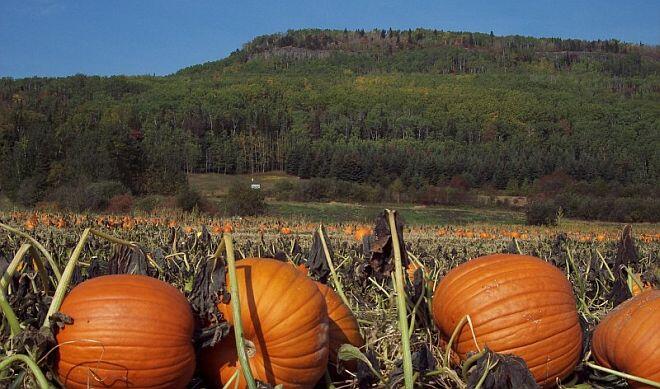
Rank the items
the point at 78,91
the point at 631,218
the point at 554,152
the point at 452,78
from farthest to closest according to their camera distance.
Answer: the point at 452,78, the point at 78,91, the point at 554,152, the point at 631,218

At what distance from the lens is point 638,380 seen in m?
3.00

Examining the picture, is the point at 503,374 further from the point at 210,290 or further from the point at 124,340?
the point at 124,340

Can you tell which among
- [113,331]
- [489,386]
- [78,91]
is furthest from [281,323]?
[78,91]

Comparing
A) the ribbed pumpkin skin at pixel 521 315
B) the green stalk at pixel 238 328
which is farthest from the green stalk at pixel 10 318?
the ribbed pumpkin skin at pixel 521 315

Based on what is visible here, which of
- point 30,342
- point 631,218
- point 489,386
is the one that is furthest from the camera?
point 631,218

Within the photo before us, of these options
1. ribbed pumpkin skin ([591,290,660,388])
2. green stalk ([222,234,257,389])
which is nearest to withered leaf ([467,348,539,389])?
ribbed pumpkin skin ([591,290,660,388])

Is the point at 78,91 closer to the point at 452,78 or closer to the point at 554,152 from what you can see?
the point at 452,78

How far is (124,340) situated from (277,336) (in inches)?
23.9

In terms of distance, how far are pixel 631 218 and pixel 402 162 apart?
50.8 m

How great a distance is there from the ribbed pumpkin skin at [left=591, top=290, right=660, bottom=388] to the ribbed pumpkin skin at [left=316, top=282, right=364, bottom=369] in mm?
1216

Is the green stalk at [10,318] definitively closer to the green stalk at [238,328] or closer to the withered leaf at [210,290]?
the withered leaf at [210,290]

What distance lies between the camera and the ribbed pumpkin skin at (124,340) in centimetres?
252

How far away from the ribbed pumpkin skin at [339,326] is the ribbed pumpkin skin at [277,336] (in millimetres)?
307

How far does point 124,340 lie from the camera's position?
256cm
